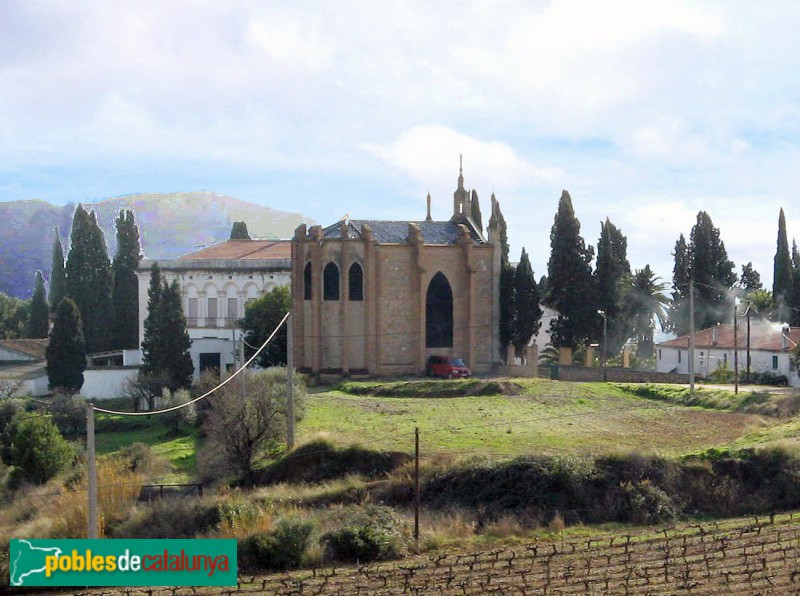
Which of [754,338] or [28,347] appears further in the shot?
[28,347]

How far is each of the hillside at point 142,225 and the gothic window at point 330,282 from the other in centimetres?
9162

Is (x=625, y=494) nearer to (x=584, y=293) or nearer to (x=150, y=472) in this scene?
(x=150, y=472)

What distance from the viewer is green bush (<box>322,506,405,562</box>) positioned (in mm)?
22672

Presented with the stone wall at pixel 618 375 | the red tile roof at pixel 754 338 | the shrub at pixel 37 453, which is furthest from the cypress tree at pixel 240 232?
the shrub at pixel 37 453

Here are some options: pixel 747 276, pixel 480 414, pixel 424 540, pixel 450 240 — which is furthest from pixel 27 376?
pixel 747 276

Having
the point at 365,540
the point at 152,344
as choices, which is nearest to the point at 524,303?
the point at 152,344

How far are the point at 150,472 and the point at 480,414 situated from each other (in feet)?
38.9

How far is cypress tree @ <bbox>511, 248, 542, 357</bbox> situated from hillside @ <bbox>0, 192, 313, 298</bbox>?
306 ft

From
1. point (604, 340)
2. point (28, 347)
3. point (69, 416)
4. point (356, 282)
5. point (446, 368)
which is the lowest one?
point (69, 416)

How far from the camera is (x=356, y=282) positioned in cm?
4941

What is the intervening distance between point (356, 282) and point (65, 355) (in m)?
14.9

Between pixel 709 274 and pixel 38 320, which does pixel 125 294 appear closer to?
pixel 38 320

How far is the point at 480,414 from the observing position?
36062 millimetres

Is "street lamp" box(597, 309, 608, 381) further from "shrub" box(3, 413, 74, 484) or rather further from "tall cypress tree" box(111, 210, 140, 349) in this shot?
"tall cypress tree" box(111, 210, 140, 349)
